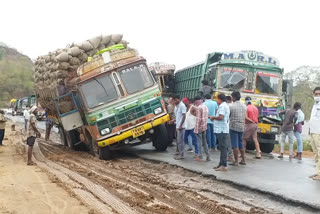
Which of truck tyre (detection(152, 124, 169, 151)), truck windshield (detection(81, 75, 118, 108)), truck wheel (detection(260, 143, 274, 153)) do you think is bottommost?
Answer: truck wheel (detection(260, 143, 274, 153))

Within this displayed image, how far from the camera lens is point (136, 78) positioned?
429 inches

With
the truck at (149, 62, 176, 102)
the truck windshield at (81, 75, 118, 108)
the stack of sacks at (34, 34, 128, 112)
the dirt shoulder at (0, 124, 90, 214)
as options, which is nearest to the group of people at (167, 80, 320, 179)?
the truck windshield at (81, 75, 118, 108)

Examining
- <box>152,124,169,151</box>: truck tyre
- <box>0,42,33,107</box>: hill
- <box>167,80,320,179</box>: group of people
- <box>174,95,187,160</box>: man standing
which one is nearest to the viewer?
<box>167,80,320,179</box>: group of people

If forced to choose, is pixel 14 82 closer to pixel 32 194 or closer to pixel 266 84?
pixel 266 84

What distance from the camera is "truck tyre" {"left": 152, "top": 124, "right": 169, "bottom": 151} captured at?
37.5 ft

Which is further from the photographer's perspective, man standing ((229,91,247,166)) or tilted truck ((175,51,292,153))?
tilted truck ((175,51,292,153))

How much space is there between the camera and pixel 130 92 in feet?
35.3

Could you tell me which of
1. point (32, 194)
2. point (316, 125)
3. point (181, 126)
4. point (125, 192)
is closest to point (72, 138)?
point (181, 126)

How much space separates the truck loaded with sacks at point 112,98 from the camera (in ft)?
34.6

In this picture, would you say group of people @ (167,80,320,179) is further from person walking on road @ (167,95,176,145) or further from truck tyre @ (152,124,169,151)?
person walking on road @ (167,95,176,145)

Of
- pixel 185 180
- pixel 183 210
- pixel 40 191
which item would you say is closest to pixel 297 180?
pixel 185 180

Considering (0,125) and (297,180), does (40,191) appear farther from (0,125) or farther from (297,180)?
(0,125)

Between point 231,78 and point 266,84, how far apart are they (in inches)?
45.1

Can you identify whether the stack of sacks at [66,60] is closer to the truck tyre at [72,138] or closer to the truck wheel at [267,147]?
the truck tyre at [72,138]
